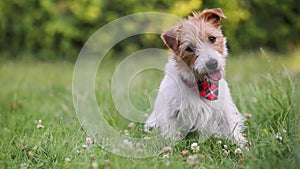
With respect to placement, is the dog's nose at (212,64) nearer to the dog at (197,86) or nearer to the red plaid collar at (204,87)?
the dog at (197,86)

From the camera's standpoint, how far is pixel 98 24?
8211mm

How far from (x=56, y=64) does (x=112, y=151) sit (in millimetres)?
5369

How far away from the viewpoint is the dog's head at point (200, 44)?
3158 millimetres

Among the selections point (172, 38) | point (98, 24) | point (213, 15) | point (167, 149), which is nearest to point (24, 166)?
point (167, 149)

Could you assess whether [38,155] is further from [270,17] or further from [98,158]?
[270,17]

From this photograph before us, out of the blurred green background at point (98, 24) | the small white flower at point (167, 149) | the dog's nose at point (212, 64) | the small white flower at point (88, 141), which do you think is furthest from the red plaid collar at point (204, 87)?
the blurred green background at point (98, 24)

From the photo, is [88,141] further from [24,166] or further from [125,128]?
[125,128]

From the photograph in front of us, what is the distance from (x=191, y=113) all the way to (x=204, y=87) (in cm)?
22

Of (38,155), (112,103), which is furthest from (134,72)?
(38,155)

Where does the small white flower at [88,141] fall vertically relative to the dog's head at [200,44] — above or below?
below

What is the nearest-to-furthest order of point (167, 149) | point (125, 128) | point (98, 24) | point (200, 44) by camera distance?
point (167, 149), point (200, 44), point (125, 128), point (98, 24)

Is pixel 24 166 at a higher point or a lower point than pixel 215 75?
lower

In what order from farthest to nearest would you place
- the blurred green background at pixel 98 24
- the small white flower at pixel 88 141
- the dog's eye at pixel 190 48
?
the blurred green background at pixel 98 24, the dog's eye at pixel 190 48, the small white flower at pixel 88 141

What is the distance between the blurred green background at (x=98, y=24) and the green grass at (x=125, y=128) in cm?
223
